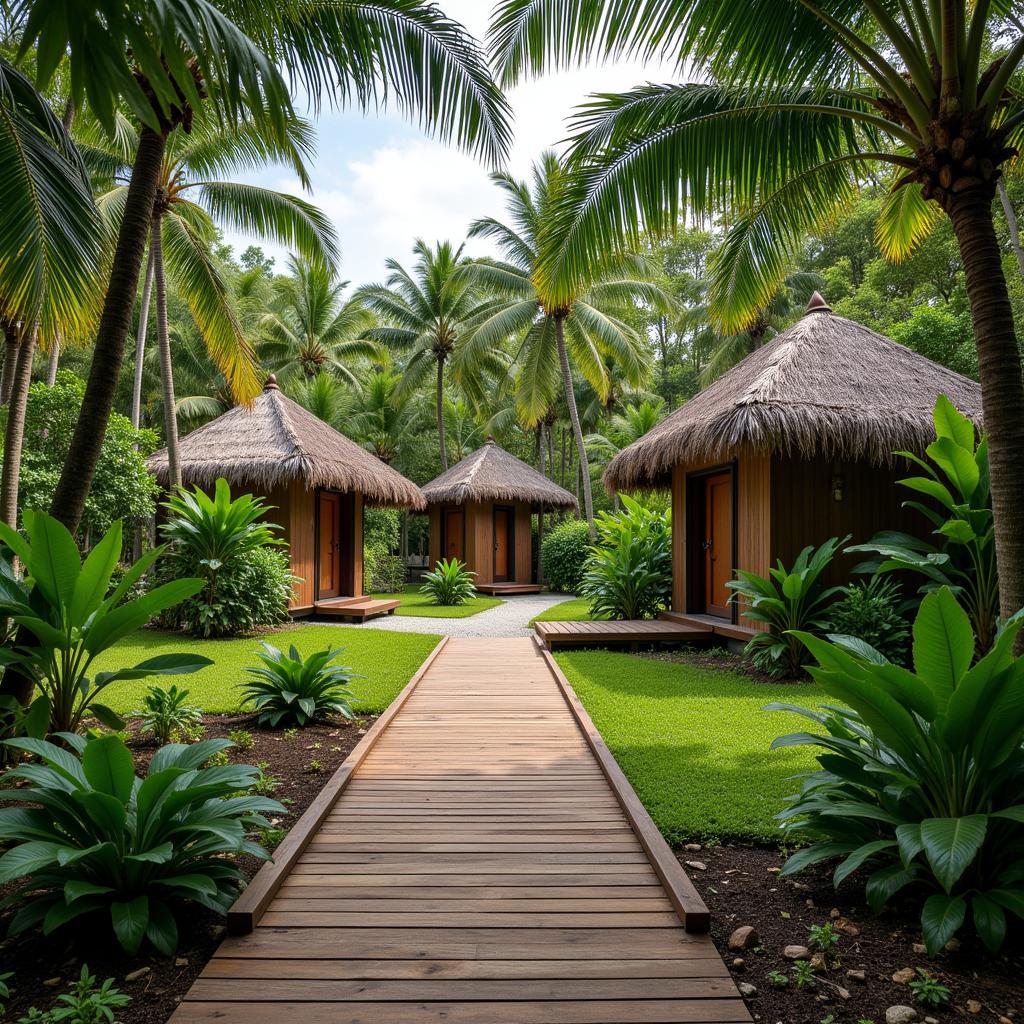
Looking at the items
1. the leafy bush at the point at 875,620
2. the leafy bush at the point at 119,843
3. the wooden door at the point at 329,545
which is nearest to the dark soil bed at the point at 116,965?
the leafy bush at the point at 119,843

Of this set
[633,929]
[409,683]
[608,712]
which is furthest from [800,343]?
[633,929]

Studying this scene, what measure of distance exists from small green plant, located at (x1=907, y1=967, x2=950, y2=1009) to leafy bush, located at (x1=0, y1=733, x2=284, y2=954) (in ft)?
6.96

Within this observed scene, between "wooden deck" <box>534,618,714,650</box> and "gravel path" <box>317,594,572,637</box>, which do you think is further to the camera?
"gravel path" <box>317,594,572,637</box>

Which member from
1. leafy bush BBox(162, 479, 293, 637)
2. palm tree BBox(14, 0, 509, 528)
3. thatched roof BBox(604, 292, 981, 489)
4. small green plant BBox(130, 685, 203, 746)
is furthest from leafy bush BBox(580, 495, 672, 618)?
Result: small green plant BBox(130, 685, 203, 746)

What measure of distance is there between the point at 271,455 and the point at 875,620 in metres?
9.54

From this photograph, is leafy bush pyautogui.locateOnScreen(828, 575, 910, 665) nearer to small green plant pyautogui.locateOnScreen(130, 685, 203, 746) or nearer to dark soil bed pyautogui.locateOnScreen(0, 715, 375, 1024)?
small green plant pyautogui.locateOnScreen(130, 685, 203, 746)

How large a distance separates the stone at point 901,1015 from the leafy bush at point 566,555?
16.8 meters

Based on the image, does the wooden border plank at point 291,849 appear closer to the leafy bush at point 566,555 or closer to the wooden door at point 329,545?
the wooden door at point 329,545

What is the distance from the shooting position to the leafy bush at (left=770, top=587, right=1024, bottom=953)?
219 cm

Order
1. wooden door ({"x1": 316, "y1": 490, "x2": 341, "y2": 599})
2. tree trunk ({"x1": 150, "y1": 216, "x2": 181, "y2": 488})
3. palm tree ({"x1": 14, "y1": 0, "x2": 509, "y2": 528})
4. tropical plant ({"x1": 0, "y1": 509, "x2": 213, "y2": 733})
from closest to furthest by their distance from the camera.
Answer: palm tree ({"x1": 14, "y1": 0, "x2": 509, "y2": 528}) < tropical plant ({"x1": 0, "y1": 509, "x2": 213, "y2": 733}) < tree trunk ({"x1": 150, "y1": 216, "x2": 181, "y2": 488}) < wooden door ({"x1": 316, "y1": 490, "x2": 341, "y2": 599})

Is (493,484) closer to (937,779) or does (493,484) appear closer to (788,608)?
(788,608)

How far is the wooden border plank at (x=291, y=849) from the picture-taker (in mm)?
2381

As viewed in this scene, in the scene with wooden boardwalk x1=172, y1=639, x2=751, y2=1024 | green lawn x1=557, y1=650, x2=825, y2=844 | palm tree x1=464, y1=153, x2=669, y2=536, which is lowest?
green lawn x1=557, y1=650, x2=825, y2=844

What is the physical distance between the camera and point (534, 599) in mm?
18516
